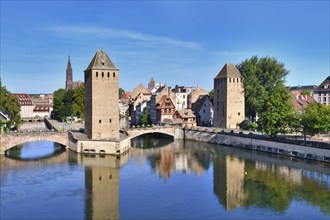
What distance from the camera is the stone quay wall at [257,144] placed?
3558cm

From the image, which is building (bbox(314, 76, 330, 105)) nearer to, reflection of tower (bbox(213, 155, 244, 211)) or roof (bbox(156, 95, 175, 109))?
roof (bbox(156, 95, 175, 109))

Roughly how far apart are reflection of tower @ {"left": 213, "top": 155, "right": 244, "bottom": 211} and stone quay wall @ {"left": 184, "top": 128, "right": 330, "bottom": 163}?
533cm

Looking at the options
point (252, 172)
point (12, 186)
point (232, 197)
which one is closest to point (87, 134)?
point (12, 186)

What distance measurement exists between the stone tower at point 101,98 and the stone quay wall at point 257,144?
597 inches

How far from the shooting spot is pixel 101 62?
41.4m

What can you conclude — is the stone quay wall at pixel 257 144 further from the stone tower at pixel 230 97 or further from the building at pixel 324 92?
the building at pixel 324 92

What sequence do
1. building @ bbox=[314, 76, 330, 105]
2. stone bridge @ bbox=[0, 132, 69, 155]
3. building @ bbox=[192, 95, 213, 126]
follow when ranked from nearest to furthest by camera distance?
stone bridge @ bbox=[0, 132, 69, 155] → building @ bbox=[314, 76, 330, 105] → building @ bbox=[192, 95, 213, 126]

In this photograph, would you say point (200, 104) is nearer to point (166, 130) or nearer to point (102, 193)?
point (166, 130)

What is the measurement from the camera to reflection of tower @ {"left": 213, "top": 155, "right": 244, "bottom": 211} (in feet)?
79.5

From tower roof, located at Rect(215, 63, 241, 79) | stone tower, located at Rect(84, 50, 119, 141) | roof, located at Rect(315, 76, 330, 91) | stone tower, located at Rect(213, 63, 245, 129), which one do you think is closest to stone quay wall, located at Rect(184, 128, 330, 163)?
stone tower, located at Rect(213, 63, 245, 129)

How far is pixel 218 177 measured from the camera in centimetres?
3125

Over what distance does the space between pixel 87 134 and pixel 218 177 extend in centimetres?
1869

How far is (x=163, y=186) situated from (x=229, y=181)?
5828 mm

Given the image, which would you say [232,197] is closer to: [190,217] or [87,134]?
[190,217]
